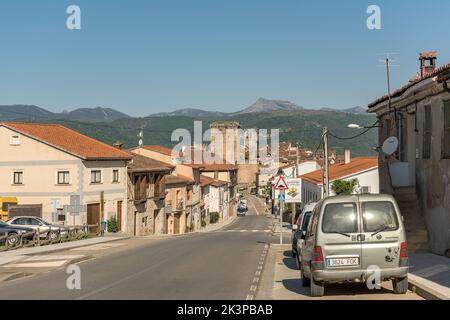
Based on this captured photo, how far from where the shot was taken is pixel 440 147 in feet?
60.2

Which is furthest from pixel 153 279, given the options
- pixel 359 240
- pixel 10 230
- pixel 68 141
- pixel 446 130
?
pixel 68 141

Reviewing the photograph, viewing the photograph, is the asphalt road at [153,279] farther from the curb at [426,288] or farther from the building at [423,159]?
the building at [423,159]

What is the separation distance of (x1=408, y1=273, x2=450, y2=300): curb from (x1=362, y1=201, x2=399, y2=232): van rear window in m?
1.34

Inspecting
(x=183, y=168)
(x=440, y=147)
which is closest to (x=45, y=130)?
(x=183, y=168)

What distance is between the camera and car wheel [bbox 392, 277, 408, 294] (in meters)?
11.7

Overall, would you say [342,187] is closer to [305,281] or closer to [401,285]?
[305,281]

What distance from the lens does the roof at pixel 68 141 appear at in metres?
47.5

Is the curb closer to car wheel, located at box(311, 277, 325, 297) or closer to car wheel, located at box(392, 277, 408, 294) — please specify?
car wheel, located at box(392, 277, 408, 294)

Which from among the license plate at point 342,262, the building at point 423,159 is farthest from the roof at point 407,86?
the license plate at point 342,262

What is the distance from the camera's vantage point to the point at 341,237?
11.4 m

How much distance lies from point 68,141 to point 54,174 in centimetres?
410

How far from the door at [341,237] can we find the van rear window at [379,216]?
186mm
